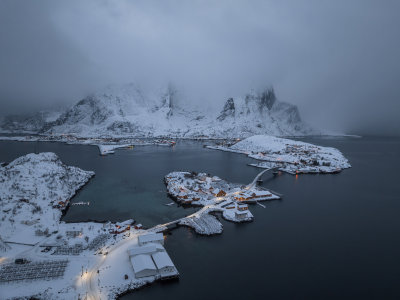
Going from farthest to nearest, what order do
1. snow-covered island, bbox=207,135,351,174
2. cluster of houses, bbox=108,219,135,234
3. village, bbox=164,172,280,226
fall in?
snow-covered island, bbox=207,135,351,174
village, bbox=164,172,280,226
cluster of houses, bbox=108,219,135,234

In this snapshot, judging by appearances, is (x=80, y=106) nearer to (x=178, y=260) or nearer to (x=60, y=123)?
(x=60, y=123)

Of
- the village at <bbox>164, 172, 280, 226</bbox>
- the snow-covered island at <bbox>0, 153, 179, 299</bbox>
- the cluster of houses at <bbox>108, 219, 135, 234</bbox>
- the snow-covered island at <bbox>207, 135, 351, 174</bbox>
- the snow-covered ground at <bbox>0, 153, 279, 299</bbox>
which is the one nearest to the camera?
the snow-covered island at <bbox>0, 153, 179, 299</bbox>

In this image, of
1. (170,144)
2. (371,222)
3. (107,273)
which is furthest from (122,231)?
(170,144)

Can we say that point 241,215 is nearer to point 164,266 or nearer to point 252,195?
point 252,195

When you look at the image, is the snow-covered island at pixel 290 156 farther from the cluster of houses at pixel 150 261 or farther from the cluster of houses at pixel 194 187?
the cluster of houses at pixel 150 261

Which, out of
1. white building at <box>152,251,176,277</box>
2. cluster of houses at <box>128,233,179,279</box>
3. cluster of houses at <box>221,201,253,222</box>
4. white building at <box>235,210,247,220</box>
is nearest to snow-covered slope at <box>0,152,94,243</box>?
cluster of houses at <box>128,233,179,279</box>

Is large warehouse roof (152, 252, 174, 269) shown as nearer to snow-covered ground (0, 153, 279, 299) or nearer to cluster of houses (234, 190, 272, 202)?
snow-covered ground (0, 153, 279, 299)
